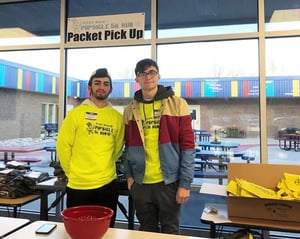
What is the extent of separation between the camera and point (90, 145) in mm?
1943

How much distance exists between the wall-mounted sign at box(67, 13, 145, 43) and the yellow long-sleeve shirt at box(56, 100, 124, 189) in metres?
1.42

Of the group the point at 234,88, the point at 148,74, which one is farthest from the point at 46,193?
the point at 234,88

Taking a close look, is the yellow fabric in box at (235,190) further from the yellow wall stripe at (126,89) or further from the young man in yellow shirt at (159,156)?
the yellow wall stripe at (126,89)

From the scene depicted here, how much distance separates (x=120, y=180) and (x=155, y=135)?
85 centimetres

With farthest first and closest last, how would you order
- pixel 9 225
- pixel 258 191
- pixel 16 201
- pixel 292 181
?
pixel 16 201
pixel 292 181
pixel 258 191
pixel 9 225

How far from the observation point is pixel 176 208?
190cm

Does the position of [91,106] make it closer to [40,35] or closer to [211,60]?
[211,60]

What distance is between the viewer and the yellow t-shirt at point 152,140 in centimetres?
189

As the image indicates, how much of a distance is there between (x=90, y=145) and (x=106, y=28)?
1.82 meters

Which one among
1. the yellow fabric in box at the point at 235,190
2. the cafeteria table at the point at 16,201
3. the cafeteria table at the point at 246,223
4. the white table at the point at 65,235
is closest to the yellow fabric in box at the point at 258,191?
the yellow fabric in box at the point at 235,190

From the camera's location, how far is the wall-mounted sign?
3.21 metres

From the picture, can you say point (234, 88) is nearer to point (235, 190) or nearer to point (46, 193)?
point (235, 190)

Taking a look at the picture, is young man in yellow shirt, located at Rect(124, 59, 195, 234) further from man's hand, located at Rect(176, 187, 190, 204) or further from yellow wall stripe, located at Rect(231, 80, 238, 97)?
yellow wall stripe, located at Rect(231, 80, 238, 97)

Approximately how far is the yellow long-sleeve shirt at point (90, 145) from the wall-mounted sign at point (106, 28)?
1421 millimetres
